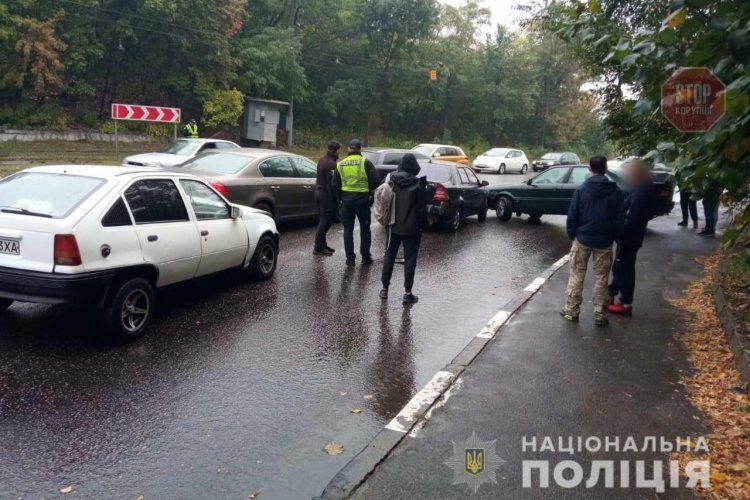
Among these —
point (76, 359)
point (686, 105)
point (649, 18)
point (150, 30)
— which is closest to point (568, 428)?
point (686, 105)

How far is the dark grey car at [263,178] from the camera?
10.5 meters

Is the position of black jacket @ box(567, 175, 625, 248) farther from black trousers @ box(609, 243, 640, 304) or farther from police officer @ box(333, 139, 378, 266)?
police officer @ box(333, 139, 378, 266)

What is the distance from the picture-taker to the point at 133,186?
19.7ft

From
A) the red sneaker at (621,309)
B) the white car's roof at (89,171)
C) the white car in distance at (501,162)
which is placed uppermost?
the white car in distance at (501,162)

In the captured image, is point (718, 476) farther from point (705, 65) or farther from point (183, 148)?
point (183, 148)

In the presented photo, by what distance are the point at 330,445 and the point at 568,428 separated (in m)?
1.72

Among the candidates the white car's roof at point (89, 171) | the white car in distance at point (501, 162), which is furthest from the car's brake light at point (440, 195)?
the white car in distance at point (501, 162)

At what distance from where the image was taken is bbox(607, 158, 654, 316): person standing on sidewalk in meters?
6.86

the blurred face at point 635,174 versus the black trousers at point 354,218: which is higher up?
the blurred face at point 635,174

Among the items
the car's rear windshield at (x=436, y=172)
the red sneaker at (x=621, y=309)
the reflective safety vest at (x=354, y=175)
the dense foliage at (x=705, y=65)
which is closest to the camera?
the dense foliage at (x=705, y=65)

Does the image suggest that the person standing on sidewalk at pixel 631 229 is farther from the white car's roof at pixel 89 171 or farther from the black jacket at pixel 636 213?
the white car's roof at pixel 89 171

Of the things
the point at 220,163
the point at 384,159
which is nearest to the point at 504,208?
the point at 384,159

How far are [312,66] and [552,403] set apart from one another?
1593 inches

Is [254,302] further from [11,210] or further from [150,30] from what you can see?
[150,30]
